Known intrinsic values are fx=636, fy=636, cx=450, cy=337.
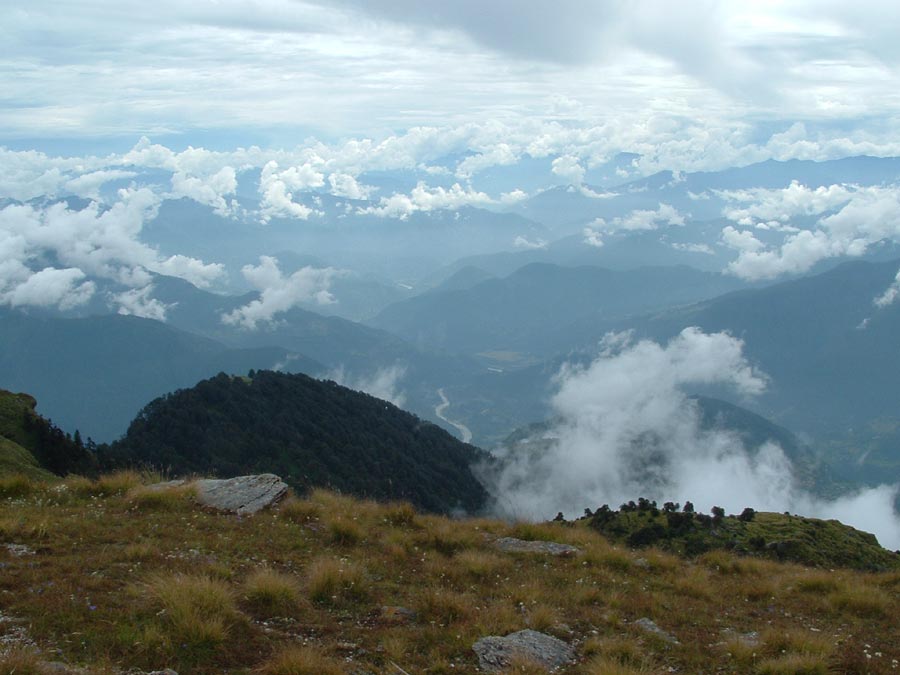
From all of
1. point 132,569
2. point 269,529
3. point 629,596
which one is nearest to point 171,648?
point 132,569

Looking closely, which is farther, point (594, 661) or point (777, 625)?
point (777, 625)

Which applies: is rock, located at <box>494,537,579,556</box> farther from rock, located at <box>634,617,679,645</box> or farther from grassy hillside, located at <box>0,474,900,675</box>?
rock, located at <box>634,617,679,645</box>

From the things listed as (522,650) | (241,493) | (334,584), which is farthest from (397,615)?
(241,493)

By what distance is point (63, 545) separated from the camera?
461 inches

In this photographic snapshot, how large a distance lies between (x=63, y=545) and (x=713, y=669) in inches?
442

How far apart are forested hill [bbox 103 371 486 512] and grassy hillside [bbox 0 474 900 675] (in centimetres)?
5833

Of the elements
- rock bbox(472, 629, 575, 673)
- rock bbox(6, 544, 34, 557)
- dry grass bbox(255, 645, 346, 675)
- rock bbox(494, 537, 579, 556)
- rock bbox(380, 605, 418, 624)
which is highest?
rock bbox(494, 537, 579, 556)

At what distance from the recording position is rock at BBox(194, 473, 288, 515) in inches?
617

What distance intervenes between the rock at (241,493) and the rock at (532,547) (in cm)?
594

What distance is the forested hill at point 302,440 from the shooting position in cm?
8281

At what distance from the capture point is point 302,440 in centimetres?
10219

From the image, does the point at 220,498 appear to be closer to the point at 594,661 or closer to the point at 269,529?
the point at 269,529

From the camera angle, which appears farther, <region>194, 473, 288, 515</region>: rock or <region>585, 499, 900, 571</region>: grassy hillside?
<region>585, 499, 900, 571</region>: grassy hillside

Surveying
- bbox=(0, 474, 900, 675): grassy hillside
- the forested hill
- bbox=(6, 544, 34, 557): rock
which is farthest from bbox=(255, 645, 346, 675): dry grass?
the forested hill
